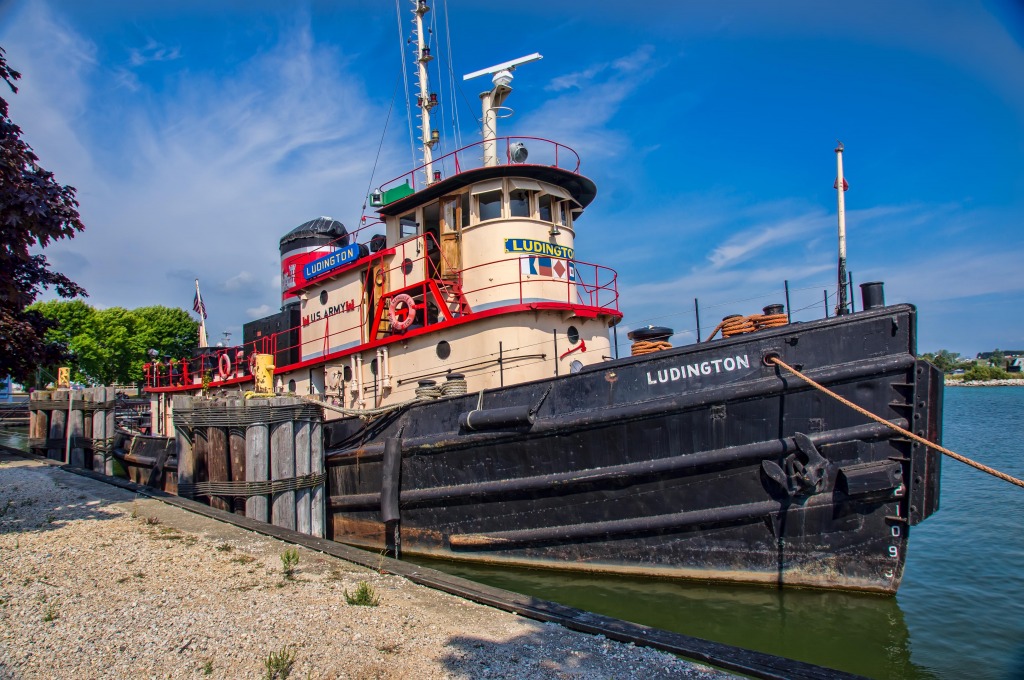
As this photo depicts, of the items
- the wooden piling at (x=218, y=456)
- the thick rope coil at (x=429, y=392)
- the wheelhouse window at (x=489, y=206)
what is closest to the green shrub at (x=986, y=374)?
the wheelhouse window at (x=489, y=206)

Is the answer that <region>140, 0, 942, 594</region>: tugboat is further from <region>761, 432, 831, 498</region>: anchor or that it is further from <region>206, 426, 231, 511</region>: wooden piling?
<region>206, 426, 231, 511</region>: wooden piling

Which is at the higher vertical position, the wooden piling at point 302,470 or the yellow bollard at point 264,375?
the yellow bollard at point 264,375

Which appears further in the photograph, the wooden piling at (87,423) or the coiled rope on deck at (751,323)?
the wooden piling at (87,423)

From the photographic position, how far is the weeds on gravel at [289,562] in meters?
5.47

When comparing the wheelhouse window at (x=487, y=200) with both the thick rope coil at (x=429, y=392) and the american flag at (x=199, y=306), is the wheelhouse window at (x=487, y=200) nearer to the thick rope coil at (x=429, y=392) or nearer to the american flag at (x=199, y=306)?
the thick rope coil at (x=429, y=392)

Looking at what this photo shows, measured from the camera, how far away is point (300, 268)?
1470 centimetres

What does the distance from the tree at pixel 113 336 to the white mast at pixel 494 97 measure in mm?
41850

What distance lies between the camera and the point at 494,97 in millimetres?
12156

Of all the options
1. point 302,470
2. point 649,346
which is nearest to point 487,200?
point 649,346

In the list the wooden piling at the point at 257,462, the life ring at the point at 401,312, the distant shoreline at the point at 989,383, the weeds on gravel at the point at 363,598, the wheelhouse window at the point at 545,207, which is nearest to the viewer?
the weeds on gravel at the point at 363,598

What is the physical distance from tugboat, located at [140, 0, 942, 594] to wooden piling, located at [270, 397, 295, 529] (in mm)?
1072

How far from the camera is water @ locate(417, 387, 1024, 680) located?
19.4 feet

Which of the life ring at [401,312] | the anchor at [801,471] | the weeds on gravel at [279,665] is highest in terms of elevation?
the life ring at [401,312]

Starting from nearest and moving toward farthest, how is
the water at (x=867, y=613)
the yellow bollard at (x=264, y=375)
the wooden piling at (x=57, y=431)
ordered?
the water at (x=867, y=613)
the yellow bollard at (x=264, y=375)
the wooden piling at (x=57, y=431)
